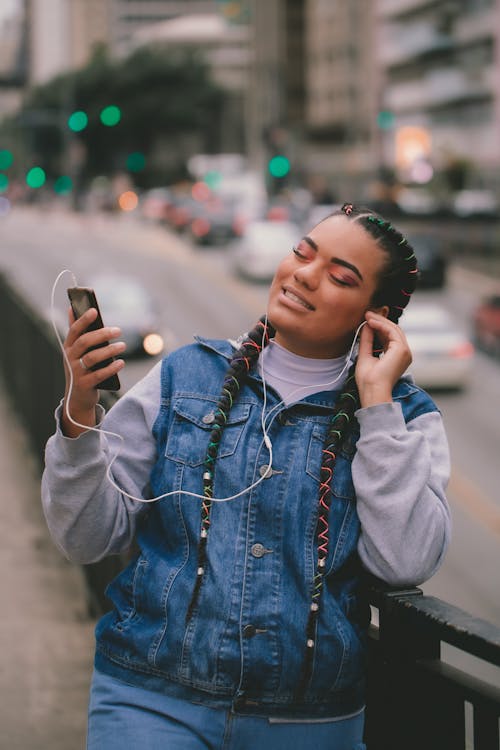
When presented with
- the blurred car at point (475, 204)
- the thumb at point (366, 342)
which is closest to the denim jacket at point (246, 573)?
the thumb at point (366, 342)

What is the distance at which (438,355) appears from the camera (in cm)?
2152

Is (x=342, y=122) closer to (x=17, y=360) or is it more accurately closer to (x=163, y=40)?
(x=163, y=40)

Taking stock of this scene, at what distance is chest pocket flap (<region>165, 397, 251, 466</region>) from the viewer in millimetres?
2605

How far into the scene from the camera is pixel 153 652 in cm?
252

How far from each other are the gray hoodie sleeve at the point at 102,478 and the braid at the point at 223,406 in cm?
17

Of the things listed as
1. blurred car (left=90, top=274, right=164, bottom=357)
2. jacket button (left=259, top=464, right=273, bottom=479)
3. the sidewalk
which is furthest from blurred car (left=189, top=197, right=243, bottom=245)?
jacket button (left=259, top=464, right=273, bottom=479)

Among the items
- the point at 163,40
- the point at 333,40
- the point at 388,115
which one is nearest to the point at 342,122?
the point at 333,40

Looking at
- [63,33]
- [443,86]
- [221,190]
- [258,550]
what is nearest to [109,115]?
[258,550]

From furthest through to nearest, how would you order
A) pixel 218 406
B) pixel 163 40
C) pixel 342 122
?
pixel 163 40
pixel 342 122
pixel 218 406

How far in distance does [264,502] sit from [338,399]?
0.32 metres

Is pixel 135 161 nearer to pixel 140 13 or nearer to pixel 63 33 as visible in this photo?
pixel 63 33

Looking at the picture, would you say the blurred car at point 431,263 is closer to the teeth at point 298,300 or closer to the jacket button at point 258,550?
the teeth at point 298,300

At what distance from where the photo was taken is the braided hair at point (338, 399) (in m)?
2.49

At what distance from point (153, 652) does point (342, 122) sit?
108 m
